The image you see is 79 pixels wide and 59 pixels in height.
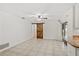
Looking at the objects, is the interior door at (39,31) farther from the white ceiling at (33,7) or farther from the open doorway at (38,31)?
the white ceiling at (33,7)

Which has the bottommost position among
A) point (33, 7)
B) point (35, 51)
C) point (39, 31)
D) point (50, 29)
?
point (35, 51)

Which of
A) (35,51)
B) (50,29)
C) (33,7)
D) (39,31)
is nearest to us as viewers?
(33,7)

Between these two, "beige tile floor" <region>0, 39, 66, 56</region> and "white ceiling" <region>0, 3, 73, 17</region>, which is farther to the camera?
"beige tile floor" <region>0, 39, 66, 56</region>

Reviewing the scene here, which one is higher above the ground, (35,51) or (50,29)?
(50,29)

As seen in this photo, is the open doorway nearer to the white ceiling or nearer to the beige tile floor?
the beige tile floor

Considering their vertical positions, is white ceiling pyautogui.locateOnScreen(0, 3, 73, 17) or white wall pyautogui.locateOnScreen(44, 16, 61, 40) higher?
white ceiling pyautogui.locateOnScreen(0, 3, 73, 17)

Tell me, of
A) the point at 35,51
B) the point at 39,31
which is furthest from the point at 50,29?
the point at 35,51

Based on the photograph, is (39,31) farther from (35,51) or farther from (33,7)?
(33,7)

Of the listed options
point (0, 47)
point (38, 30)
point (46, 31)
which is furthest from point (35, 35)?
point (0, 47)

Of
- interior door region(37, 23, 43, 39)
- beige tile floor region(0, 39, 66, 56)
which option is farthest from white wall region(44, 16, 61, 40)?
beige tile floor region(0, 39, 66, 56)

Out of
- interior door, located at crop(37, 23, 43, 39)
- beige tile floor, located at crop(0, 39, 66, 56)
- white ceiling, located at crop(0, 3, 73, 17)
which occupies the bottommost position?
beige tile floor, located at crop(0, 39, 66, 56)

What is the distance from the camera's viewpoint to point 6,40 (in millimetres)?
8531

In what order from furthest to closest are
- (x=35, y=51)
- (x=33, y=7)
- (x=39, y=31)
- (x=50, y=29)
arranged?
1. (x=39, y=31)
2. (x=50, y=29)
3. (x=35, y=51)
4. (x=33, y=7)

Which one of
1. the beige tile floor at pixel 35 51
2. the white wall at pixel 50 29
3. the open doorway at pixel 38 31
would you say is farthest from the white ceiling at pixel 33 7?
the open doorway at pixel 38 31
